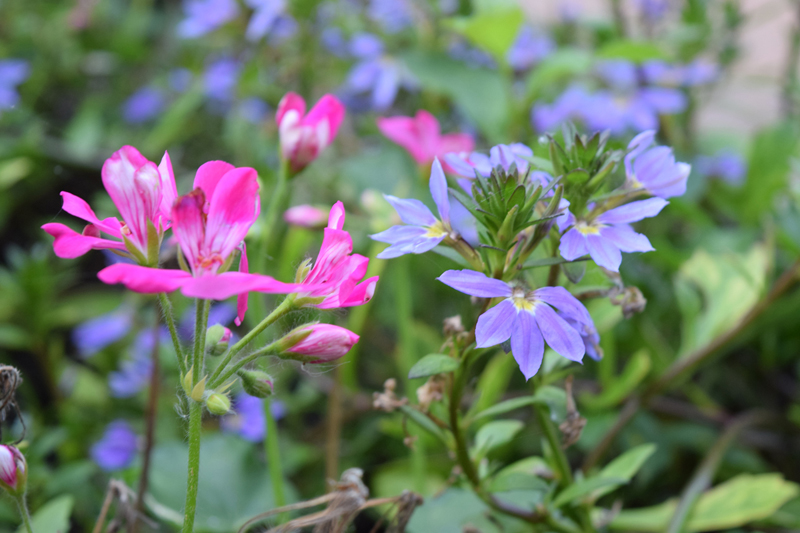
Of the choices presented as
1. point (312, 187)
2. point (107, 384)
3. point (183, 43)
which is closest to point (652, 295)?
point (312, 187)

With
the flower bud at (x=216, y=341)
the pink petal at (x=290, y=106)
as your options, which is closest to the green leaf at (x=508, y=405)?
the flower bud at (x=216, y=341)

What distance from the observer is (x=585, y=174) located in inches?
12.0

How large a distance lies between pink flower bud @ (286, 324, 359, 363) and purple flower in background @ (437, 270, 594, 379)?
0.17 ft

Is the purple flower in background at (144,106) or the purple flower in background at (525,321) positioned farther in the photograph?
the purple flower in background at (144,106)

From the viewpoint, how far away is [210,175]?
0.29 m

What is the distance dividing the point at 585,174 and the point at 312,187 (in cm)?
67

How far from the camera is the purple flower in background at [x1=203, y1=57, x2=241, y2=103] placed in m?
1.02

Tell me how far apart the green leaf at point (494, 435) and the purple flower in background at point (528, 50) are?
2.26ft

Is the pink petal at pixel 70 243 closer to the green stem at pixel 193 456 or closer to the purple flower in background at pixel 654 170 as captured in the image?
the green stem at pixel 193 456

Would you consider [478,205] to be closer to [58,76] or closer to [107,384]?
[107,384]

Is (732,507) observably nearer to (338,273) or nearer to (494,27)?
(338,273)

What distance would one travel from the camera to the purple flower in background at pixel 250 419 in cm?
66

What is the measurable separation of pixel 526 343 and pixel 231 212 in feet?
0.46

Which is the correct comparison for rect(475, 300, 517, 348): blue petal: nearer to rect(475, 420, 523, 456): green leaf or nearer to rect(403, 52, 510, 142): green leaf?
rect(475, 420, 523, 456): green leaf
